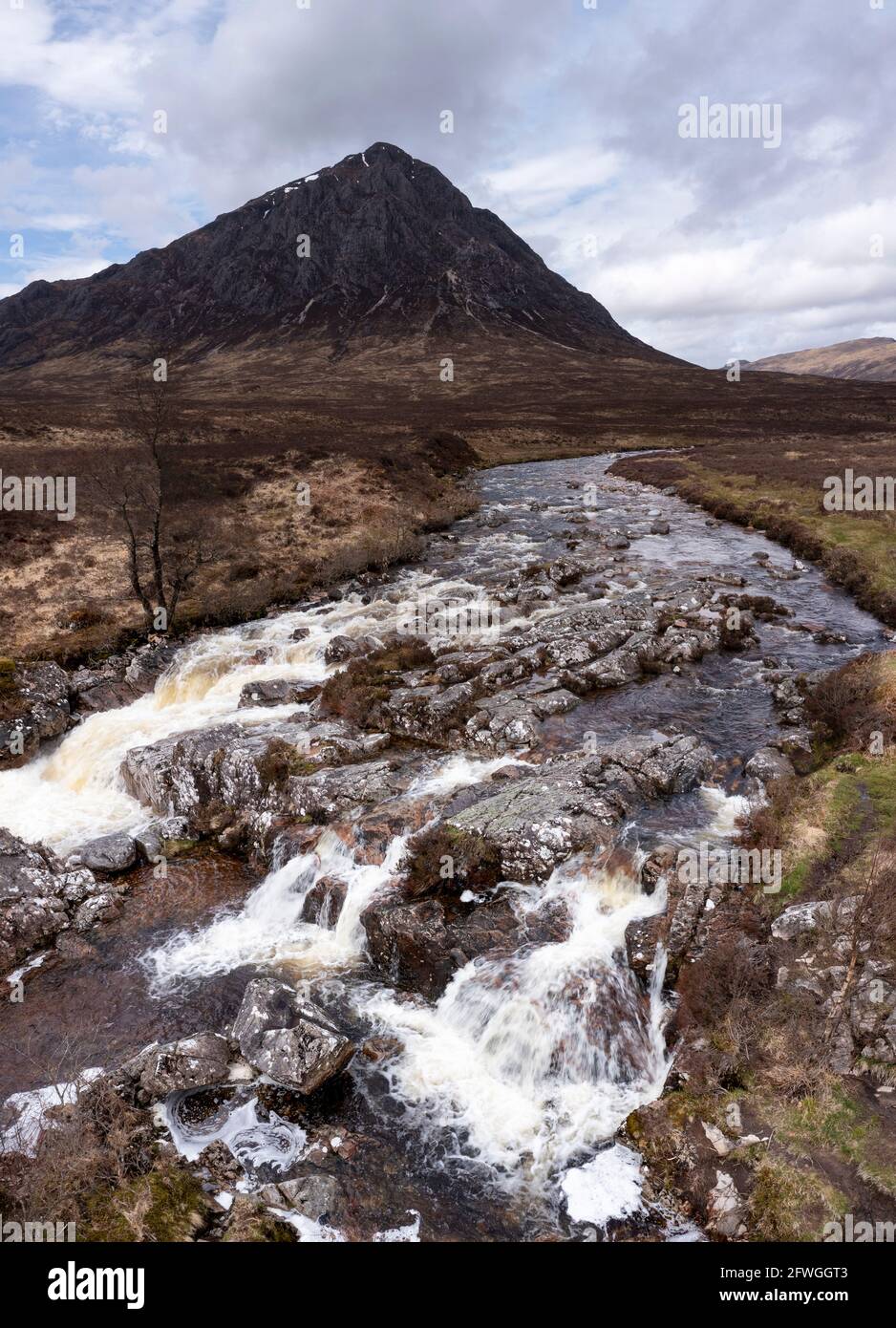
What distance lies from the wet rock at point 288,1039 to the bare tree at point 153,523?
2191 cm

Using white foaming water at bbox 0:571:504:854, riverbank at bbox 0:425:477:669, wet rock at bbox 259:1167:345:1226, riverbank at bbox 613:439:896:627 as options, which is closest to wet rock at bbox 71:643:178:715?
white foaming water at bbox 0:571:504:854

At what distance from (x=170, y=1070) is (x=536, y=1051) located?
7131 millimetres

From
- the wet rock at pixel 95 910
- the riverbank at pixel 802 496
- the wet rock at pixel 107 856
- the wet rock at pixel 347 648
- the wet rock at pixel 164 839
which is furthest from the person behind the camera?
the riverbank at pixel 802 496

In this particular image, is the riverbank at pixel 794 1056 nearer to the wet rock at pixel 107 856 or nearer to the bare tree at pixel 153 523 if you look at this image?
the wet rock at pixel 107 856

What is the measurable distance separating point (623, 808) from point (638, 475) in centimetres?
6084

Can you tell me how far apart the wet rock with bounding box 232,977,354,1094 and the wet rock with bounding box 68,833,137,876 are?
766 cm

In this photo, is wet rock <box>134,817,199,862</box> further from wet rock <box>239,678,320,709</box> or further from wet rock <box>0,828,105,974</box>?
wet rock <box>239,678,320,709</box>

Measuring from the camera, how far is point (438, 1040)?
45.8 feet

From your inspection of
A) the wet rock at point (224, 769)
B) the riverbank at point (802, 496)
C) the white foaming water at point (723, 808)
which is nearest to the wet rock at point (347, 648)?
the wet rock at point (224, 769)

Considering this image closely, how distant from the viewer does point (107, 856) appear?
19.5 meters

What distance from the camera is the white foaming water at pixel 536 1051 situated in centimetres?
1195
